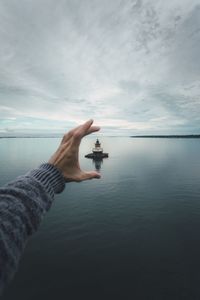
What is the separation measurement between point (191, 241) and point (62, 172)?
21.4 meters

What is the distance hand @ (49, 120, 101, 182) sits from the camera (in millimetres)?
2244

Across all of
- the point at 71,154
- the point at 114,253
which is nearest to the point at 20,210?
the point at 71,154

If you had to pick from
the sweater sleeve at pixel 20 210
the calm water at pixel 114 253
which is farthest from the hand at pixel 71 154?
the calm water at pixel 114 253

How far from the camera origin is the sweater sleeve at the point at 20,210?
1.31 metres

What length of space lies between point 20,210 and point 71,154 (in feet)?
2.87

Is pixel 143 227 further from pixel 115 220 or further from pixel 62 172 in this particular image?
pixel 62 172

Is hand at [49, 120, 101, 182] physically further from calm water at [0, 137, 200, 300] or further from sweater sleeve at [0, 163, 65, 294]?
calm water at [0, 137, 200, 300]

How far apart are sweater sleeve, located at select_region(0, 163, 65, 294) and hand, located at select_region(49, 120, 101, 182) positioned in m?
0.19

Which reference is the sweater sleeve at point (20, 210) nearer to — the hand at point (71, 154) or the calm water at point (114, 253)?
the hand at point (71, 154)

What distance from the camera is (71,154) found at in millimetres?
2252

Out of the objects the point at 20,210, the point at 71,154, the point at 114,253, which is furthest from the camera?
the point at 114,253

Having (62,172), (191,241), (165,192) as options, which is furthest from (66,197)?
(62,172)

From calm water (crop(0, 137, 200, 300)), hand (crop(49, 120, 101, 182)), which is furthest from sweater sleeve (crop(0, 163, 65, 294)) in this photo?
calm water (crop(0, 137, 200, 300))

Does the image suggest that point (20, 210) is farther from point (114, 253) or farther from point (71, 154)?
point (114, 253)
